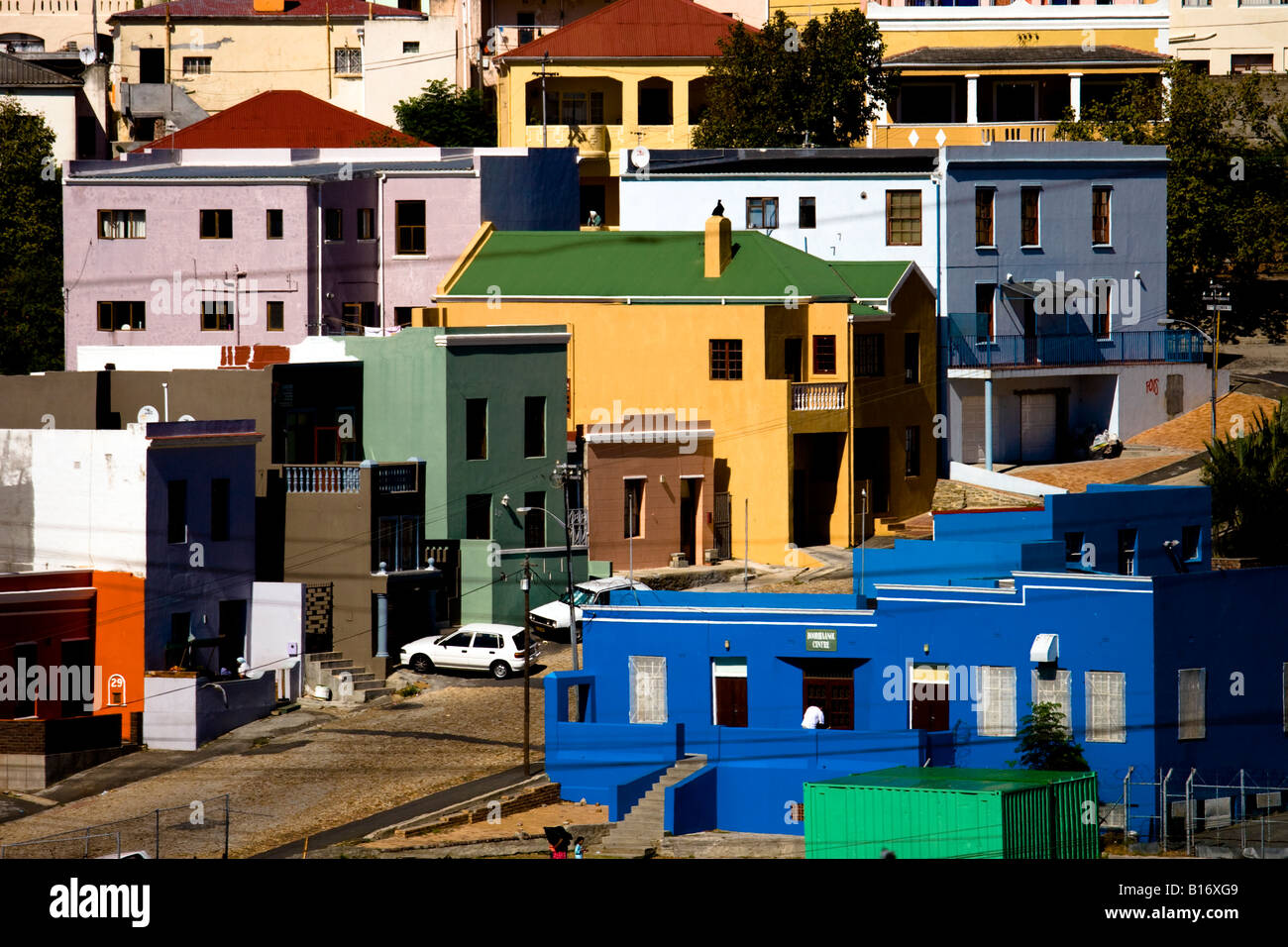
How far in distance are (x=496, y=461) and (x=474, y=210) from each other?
1740 cm

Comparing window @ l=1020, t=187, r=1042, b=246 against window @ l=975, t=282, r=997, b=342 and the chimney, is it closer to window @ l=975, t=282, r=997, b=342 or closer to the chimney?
window @ l=975, t=282, r=997, b=342

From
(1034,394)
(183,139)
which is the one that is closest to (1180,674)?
(1034,394)

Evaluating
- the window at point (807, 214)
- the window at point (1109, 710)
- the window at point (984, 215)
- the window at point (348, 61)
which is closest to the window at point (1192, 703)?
the window at point (1109, 710)

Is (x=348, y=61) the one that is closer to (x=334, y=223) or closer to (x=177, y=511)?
(x=334, y=223)

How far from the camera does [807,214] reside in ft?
233

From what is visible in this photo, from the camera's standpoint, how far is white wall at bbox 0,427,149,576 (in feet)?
167

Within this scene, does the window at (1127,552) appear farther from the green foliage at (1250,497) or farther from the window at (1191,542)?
the green foliage at (1250,497)

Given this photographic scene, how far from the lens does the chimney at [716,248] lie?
63.9 meters

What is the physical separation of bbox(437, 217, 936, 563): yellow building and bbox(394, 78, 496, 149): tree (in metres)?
32.6

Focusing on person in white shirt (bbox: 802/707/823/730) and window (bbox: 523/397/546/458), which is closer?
person in white shirt (bbox: 802/707/823/730)

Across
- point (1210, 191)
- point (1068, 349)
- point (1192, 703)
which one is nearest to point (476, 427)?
point (1068, 349)

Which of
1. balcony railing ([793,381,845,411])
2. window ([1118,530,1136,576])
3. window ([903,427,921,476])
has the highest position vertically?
balcony railing ([793,381,845,411])

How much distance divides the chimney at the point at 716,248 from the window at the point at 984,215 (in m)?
9.71

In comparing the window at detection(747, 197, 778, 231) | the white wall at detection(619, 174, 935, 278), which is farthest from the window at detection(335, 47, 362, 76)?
the window at detection(747, 197, 778, 231)
